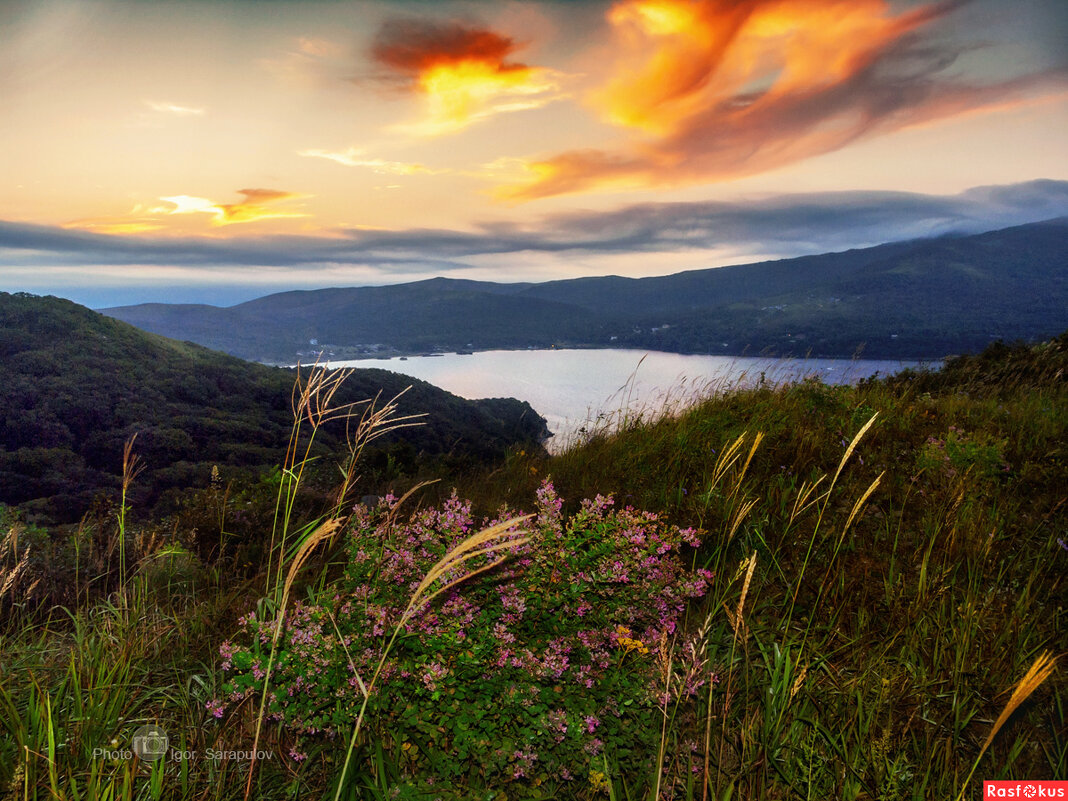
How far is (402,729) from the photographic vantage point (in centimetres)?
209

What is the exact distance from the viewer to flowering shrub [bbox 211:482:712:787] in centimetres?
204

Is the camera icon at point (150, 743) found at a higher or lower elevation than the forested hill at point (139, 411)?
higher

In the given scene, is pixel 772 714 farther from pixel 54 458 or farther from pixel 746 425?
pixel 54 458

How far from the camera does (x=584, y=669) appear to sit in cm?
228

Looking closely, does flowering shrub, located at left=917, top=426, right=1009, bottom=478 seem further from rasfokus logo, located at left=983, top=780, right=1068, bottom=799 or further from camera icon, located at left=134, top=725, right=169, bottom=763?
camera icon, located at left=134, top=725, right=169, bottom=763

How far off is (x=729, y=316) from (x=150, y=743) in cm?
11510

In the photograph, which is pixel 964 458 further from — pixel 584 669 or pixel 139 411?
pixel 139 411

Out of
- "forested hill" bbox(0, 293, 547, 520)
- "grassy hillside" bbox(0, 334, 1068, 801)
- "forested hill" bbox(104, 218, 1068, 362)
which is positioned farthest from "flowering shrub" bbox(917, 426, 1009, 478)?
"forested hill" bbox(104, 218, 1068, 362)

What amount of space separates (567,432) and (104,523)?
5.10 metres

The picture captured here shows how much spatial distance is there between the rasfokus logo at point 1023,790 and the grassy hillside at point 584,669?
3.9 inches

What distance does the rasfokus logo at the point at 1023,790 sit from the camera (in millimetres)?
1862

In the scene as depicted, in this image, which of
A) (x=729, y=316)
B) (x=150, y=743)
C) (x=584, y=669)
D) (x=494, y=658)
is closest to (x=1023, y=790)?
(x=584, y=669)

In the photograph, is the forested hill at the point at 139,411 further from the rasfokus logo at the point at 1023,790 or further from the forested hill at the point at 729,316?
the forested hill at the point at 729,316

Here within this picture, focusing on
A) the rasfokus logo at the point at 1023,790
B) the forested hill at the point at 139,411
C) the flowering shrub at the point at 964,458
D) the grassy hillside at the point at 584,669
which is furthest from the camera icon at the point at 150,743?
the forested hill at the point at 139,411
